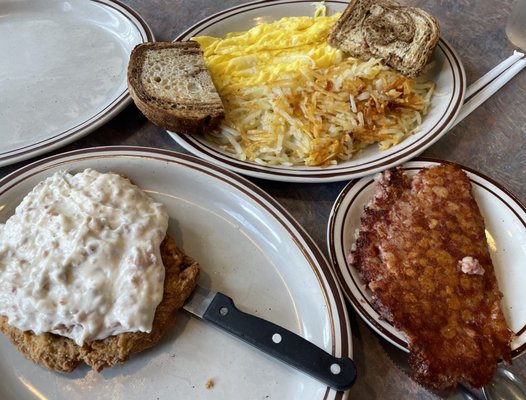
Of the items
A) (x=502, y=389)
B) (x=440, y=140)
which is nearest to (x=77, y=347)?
(x=502, y=389)

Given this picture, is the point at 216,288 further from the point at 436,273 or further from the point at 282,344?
the point at 436,273

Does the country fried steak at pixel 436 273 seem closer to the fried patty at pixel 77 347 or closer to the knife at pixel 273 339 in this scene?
the knife at pixel 273 339

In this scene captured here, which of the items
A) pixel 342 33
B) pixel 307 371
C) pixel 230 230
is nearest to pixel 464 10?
pixel 342 33

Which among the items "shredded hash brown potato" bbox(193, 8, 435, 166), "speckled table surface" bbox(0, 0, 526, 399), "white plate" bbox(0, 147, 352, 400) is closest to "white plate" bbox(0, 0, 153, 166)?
"speckled table surface" bbox(0, 0, 526, 399)

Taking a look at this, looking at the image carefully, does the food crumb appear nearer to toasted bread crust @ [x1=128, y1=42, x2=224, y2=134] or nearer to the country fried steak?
the country fried steak

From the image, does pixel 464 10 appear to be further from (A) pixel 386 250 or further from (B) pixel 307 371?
(B) pixel 307 371
